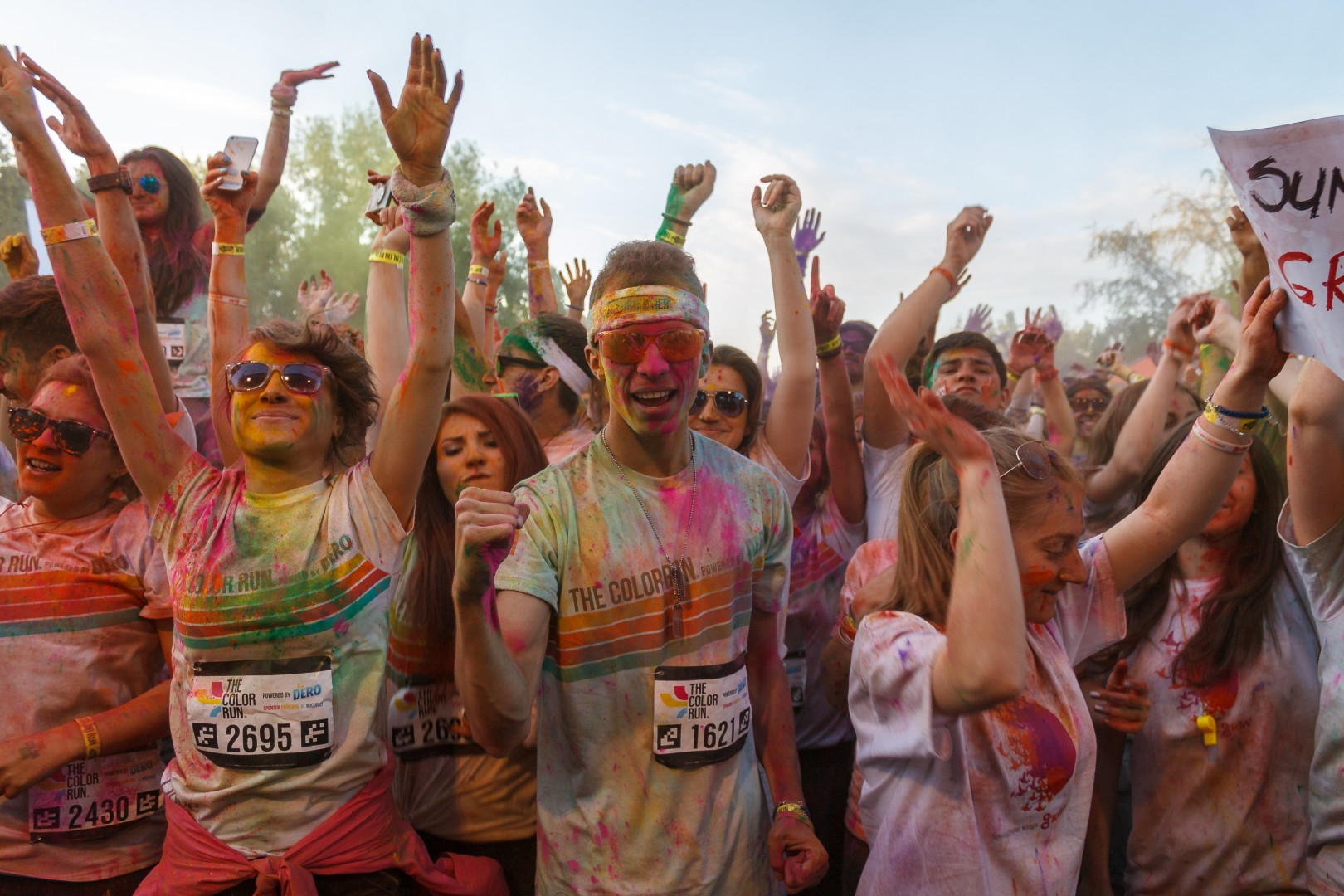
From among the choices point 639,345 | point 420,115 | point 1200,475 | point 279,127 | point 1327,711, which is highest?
point 279,127

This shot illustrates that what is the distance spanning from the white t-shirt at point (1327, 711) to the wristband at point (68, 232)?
354cm

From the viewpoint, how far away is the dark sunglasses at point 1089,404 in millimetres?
6535

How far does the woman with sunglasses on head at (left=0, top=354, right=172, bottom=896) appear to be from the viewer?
8.46 feet

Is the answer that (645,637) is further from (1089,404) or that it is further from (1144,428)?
(1089,404)

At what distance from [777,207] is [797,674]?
71.4 inches

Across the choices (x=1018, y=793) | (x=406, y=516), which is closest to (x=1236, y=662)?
(x=1018, y=793)

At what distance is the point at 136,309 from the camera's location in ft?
10.2

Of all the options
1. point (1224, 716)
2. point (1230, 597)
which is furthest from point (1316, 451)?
point (1224, 716)

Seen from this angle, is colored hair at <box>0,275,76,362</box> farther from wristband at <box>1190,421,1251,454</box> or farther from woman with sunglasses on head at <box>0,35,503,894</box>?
wristband at <box>1190,421,1251,454</box>

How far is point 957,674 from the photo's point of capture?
1882mm

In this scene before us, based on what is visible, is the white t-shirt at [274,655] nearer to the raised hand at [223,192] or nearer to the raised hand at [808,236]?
the raised hand at [223,192]

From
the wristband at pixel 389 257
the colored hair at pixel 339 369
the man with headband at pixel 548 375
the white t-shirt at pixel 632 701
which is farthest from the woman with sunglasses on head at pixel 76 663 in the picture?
the man with headband at pixel 548 375

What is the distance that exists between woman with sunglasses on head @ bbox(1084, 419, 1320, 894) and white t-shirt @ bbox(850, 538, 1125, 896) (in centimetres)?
65

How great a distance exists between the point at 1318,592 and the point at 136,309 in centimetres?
384
